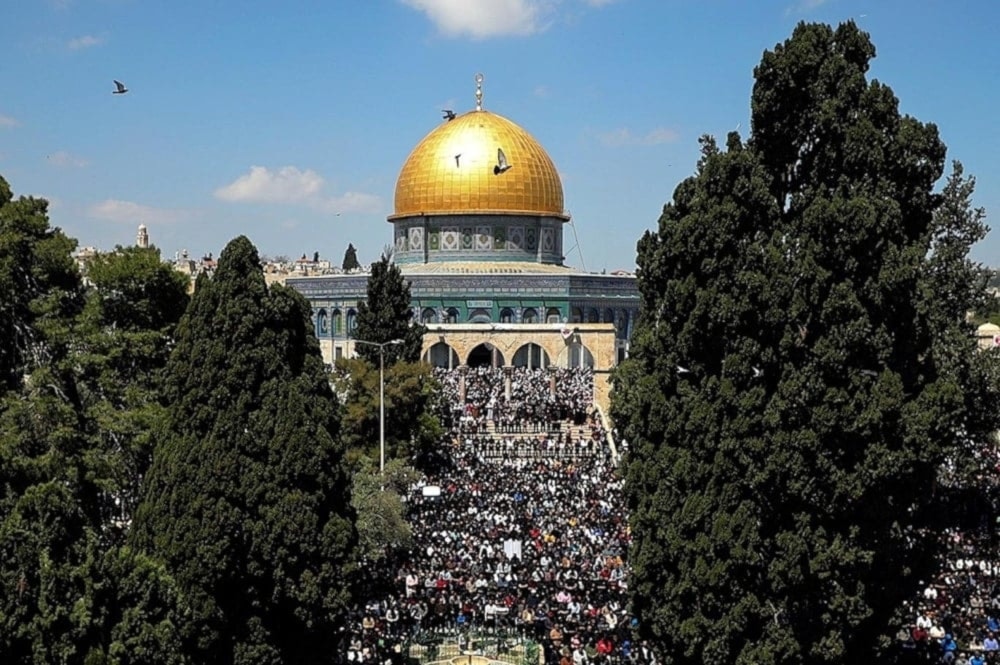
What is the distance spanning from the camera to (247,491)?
13.8 m

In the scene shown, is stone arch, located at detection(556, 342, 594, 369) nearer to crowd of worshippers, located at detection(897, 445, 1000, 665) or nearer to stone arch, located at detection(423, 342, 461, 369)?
stone arch, located at detection(423, 342, 461, 369)

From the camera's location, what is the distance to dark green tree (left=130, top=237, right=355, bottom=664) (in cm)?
1373

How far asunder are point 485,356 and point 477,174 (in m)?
8.14

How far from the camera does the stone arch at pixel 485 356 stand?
48394 millimetres

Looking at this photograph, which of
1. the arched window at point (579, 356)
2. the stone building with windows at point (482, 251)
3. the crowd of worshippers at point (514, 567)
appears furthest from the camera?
the stone building with windows at point (482, 251)

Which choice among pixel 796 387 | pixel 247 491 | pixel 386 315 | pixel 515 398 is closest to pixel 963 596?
Result: pixel 796 387

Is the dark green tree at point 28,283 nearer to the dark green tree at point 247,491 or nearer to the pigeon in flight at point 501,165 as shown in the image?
the dark green tree at point 247,491

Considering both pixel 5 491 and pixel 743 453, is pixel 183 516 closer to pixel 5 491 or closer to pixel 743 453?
pixel 5 491

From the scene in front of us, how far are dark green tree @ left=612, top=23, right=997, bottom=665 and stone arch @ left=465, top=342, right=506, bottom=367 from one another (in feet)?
113

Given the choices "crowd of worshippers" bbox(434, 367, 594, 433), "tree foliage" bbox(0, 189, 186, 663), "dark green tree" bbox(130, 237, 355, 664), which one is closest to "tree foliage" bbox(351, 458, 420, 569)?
"tree foliage" bbox(0, 189, 186, 663)

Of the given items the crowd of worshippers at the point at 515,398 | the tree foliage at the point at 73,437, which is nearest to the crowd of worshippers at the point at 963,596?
the tree foliage at the point at 73,437

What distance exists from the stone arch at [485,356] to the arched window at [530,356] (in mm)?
578

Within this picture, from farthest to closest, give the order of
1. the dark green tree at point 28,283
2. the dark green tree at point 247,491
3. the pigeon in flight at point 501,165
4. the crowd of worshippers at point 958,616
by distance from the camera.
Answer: the pigeon in flight at point 501,165
the crowd of worshippers at point 958,616
the dark green tree at point 28,283
the dark green tree at point 247,491

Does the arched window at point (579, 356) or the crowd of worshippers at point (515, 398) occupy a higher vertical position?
the arched window at point (579, 356)
